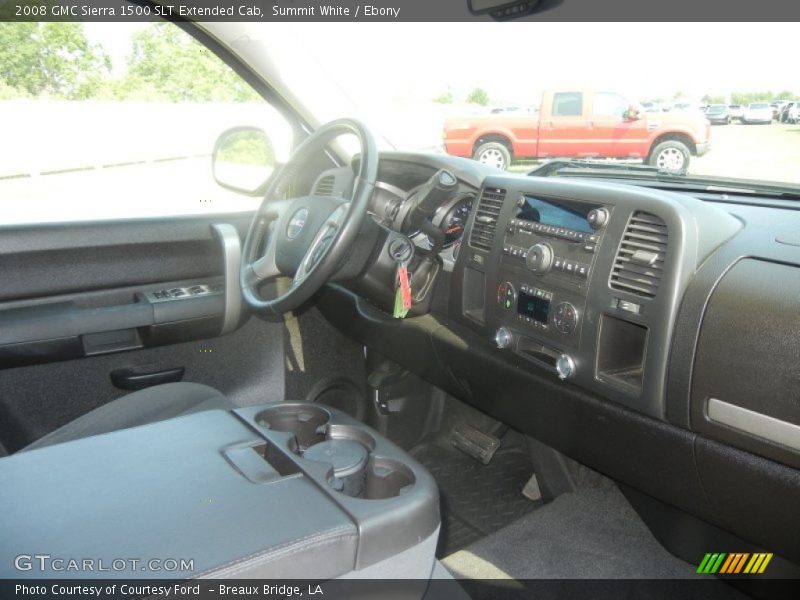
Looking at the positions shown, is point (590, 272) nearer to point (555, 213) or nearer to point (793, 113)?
point (555, 213)

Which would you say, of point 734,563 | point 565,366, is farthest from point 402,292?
point 734,563

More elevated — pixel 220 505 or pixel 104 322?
pixel 220 505

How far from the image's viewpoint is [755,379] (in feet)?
4.44

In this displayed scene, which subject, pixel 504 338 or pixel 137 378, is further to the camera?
pixel 137 378

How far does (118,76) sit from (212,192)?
626 mm

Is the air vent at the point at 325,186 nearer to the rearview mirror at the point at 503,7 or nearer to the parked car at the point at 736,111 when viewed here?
the rearview mirror at the point at 503,7

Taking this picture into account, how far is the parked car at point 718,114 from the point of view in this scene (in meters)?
1.85

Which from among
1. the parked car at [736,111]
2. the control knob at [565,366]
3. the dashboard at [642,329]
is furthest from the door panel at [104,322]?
the parked car at [736,111]

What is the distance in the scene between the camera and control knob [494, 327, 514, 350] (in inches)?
75.5

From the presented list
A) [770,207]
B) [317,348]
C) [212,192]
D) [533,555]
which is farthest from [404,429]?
[770,207]

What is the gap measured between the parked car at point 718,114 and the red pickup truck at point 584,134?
2cm

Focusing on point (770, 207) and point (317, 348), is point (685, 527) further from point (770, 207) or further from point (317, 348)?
point (317, 348)

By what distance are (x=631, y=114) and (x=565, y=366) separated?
189cm

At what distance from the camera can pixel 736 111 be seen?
182 cm
